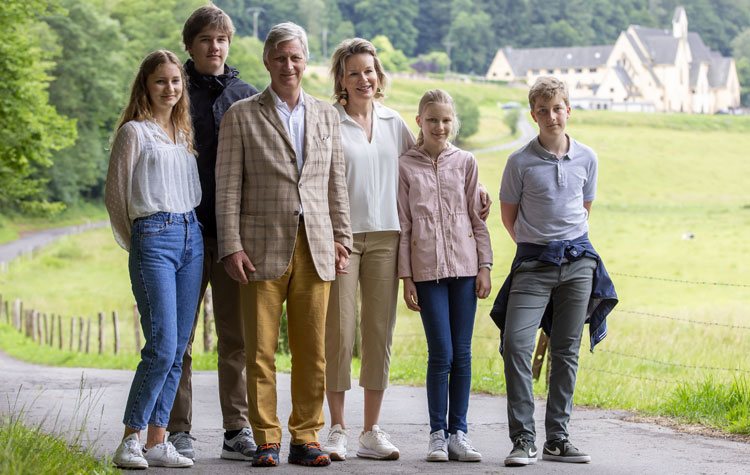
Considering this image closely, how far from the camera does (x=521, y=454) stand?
5594 mm

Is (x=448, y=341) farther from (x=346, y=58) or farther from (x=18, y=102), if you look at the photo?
(x=18, y=102)

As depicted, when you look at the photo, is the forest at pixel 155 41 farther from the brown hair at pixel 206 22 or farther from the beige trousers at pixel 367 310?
the beige trousers at pixel 367 310

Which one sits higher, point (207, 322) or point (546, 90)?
point (546, 90)

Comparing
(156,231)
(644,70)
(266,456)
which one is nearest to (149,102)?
(156,231)

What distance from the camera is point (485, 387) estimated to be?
9.70 metres

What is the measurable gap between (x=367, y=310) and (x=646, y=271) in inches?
1379

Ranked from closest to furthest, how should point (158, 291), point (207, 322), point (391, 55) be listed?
point (158, 291) < point (207, 322) < point (391, 55)

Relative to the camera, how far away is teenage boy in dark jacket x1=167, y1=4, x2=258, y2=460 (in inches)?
221

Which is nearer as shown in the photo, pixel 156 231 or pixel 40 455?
pixel 40 455

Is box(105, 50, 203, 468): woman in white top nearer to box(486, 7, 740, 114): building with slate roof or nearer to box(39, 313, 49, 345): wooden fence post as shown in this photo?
box(39, 313, 49, 345): wooden fence post

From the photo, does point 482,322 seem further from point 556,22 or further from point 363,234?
point 556,22

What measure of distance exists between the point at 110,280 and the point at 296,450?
3624 centimetres

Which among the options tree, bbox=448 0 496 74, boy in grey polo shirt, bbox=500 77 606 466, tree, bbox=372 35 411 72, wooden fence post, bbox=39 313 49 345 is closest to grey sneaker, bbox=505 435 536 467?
boy in grey polo shirt, bbox=500 77 606 466

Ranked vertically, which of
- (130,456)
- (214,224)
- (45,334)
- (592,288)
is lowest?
(45,334)
